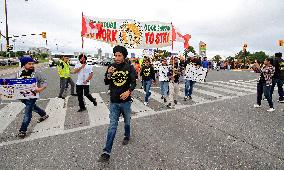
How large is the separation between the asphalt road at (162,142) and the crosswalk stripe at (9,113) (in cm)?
13

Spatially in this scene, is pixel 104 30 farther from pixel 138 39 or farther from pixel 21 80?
pixel 21 80

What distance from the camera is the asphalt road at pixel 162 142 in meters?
4.42

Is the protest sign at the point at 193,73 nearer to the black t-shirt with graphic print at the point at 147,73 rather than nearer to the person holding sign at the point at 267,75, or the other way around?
the black t-shirt with graphic print at the point at 147,73

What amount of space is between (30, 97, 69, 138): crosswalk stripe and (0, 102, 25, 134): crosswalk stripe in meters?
0.89

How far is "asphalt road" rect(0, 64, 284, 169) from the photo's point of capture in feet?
14.5

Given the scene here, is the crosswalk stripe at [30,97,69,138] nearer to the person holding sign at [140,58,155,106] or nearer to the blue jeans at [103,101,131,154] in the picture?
the blue jeans at [103,101,131,154]

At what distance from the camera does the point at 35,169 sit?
4.25 metres

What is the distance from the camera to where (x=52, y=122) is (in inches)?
291

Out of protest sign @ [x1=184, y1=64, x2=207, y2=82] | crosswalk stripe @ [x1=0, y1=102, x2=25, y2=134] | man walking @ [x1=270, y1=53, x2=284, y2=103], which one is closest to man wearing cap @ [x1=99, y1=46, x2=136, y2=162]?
crosswalk stripe @ [x1=0, y1=102, x2=25, y2=134]

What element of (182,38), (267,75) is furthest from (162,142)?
(182,38)

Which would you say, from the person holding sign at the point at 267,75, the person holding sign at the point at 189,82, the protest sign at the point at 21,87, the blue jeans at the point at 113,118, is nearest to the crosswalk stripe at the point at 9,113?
the protest sign at the point at 21,87

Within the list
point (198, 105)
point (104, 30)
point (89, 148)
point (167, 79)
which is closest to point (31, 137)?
point (89, 148)

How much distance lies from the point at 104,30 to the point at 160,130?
6.74 meters

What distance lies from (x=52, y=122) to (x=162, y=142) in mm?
3409
